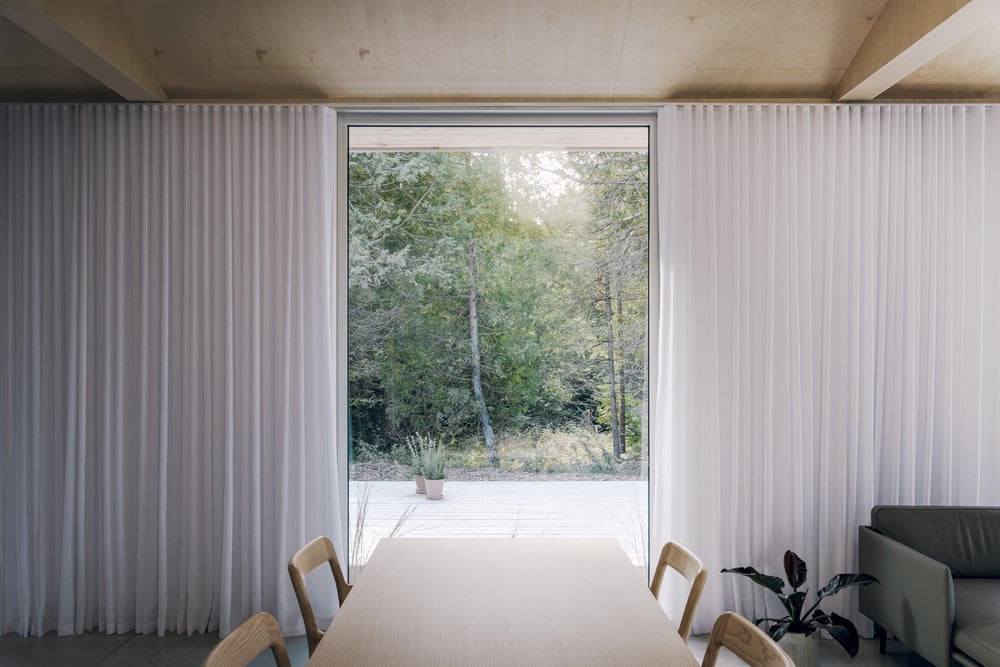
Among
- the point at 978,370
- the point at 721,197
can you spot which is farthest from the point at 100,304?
the point at 978,370

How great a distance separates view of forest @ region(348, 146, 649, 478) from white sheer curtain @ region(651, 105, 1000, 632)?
1.12 ft

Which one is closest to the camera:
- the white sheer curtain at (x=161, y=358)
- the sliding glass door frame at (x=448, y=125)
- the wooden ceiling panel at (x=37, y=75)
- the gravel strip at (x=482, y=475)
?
the wooden ceiling panel at (x=37, y=75)

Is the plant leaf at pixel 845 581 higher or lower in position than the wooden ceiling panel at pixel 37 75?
lower

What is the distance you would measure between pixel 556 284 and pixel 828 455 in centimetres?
161

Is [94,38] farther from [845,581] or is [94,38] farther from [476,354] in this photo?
[845,581]

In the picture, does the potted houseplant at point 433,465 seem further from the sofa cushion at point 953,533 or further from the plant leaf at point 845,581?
the sofa cushion at point 953,533

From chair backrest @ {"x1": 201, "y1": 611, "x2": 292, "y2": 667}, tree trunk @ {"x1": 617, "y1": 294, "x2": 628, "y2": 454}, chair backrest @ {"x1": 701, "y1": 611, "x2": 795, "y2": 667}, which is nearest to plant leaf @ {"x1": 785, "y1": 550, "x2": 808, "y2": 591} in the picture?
tree trunk @ {"x1": 617, "y1": 294, "x2": 628, "y2": 454}

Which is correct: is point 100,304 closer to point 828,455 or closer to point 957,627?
point 828,455

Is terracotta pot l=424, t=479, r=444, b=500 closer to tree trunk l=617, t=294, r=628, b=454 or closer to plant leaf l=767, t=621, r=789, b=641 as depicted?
tree trunk l=617, t=294, r=628, b=454

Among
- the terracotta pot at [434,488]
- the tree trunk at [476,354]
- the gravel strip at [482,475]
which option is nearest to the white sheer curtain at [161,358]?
the gravel strip at [482,475]

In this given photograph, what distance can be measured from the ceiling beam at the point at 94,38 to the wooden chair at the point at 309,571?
6.96ft

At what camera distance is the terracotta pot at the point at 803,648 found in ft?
10.3

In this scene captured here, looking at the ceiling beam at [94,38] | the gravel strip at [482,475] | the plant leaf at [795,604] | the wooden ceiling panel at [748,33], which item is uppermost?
the wooden ceiling panel at [748,33]

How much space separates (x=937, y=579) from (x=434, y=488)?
7.76 ft
